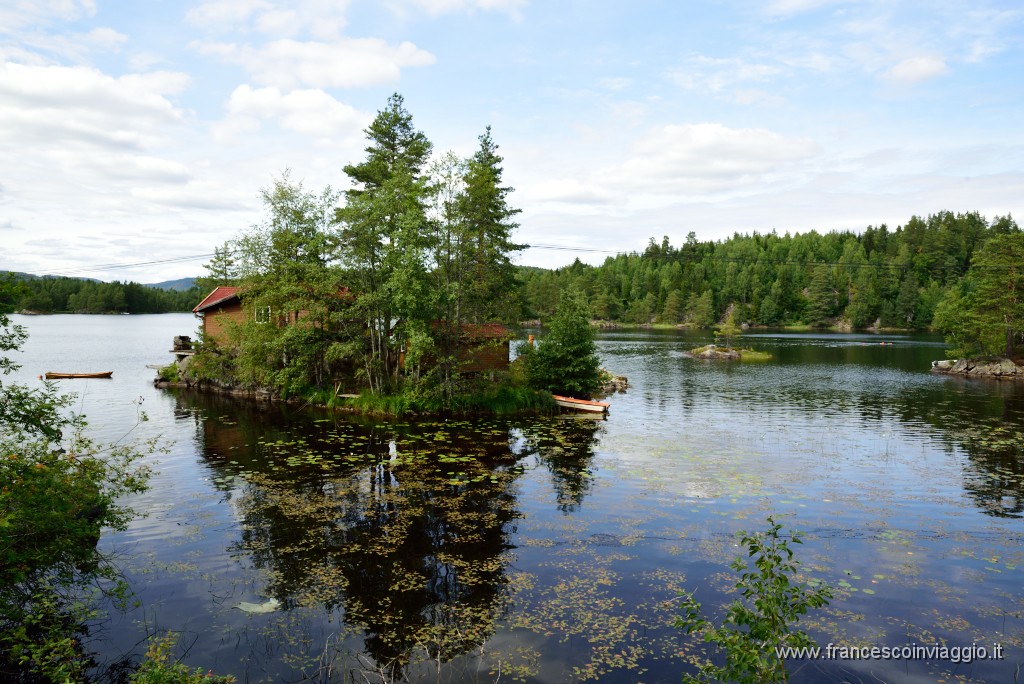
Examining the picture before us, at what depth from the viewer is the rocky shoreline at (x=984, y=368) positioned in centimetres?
5763

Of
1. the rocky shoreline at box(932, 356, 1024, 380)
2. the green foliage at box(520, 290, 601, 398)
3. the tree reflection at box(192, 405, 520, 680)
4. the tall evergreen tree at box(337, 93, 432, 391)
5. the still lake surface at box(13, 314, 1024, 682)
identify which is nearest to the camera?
the still lake surface at box(13, 314, 1024, 682)

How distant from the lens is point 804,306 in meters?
166

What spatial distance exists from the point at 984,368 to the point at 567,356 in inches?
1906

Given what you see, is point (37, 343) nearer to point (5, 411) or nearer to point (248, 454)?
point (248, 454)

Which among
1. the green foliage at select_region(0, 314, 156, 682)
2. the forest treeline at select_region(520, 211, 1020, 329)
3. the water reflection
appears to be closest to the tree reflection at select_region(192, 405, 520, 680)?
the water reflection

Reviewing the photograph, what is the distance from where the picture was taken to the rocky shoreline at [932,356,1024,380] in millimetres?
57628

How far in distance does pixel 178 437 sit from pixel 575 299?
24295mm

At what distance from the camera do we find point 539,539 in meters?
16.2

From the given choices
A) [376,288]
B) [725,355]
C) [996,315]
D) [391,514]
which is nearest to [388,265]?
[376,288]

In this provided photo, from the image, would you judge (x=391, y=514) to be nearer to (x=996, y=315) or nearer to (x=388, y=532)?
(x=388, y=532)

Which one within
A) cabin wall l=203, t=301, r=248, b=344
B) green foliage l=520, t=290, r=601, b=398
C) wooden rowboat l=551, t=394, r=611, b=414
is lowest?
wooden rowboat l=551, t=394, r=611, b=414

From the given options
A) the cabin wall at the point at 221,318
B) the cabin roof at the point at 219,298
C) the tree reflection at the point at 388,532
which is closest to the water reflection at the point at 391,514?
the tree reflection at the point at 388,532

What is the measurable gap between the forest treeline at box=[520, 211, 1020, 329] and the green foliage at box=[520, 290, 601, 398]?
10351cm

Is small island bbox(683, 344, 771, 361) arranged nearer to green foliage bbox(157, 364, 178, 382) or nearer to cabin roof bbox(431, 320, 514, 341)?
cabin roof bbox(431, 320, 514, 341)
